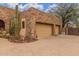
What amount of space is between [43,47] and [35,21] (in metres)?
0.48

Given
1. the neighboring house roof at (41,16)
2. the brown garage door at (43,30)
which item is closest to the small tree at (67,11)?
the neighboring house roof at (41,16)

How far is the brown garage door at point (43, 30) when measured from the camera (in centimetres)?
657

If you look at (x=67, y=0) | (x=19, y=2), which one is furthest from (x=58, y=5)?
(x=19, y=2)

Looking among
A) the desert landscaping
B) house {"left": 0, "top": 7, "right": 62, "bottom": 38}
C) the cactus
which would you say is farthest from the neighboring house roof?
the desert landscaping

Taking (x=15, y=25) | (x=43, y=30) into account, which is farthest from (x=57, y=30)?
(x=15, y=25)

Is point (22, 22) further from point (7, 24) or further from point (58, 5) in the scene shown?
point (58, 5)

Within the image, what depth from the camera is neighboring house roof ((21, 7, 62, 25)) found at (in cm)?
651

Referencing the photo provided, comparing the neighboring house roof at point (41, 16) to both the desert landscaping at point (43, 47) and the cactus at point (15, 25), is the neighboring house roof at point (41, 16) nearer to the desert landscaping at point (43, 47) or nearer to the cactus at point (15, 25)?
the cactus at point (15, 25)

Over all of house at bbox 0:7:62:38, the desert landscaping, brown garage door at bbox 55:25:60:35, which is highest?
house at bbox 0:7:62:38

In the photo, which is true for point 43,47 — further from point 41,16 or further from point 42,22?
point 41,16

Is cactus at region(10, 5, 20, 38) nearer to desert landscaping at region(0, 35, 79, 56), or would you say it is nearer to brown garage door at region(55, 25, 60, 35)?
desert landscaping at region(0, 35, 79, 56)

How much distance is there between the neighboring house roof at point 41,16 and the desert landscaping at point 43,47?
314 millimetres

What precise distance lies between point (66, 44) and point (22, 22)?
34.2 inches

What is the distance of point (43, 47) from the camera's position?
6496 millimetres
